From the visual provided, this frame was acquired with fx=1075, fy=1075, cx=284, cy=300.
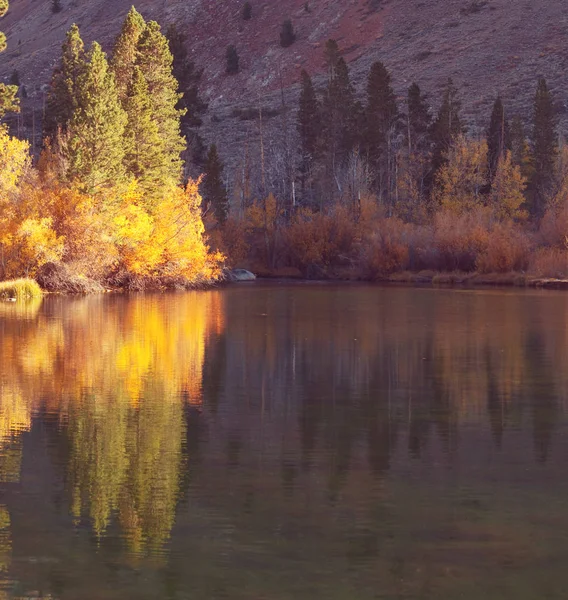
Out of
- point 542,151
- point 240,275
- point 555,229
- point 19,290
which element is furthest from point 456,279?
point 542,151

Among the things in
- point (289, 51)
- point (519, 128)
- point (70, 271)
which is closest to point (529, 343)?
point (70, 271)

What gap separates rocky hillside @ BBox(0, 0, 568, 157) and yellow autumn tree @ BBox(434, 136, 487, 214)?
25279 millimetres

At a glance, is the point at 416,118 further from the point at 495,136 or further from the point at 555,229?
the point at 555,229

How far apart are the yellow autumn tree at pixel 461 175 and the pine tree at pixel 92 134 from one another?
32.1m

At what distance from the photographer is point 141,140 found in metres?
55.3

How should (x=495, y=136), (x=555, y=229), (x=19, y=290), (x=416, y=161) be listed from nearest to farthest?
1. (x=19, y=290)
2. (x=555, y=229)
3. (x=495, y=136)
4. (x=416, y=161)

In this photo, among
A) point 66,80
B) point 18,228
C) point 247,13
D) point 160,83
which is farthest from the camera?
point 247,13

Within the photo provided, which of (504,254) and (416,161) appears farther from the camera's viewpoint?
(416,161)

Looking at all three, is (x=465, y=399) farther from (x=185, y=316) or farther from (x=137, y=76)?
(x=137, y=76)

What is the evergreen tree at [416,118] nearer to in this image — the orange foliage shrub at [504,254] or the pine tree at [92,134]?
the orange foliage shrub at [504,254]

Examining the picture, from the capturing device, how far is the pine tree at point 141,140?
178 feet

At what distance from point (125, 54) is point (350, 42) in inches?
3786

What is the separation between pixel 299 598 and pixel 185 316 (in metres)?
26.3

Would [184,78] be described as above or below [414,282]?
above
